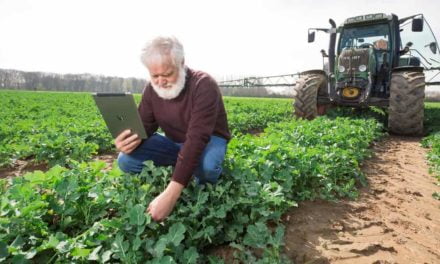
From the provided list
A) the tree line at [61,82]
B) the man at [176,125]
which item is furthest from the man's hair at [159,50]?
the tree line at [61,82]

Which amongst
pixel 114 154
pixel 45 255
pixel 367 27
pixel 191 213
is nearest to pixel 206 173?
pixel 191 213

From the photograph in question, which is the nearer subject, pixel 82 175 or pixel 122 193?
pixel 122 193

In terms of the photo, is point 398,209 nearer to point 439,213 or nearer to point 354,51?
point 439,213

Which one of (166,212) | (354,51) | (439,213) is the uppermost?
(354,51)

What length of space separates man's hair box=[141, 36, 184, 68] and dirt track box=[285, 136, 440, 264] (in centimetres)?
169

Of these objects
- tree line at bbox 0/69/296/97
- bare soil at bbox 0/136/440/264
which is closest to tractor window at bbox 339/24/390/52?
bare soil at bbox 0/136/440/264

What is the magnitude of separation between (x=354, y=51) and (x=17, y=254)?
8.18m

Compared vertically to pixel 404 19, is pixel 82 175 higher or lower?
lower

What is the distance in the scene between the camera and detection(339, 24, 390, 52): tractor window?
8.56m

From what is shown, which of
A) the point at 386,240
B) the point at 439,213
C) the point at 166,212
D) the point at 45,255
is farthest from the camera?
the point at 439,213

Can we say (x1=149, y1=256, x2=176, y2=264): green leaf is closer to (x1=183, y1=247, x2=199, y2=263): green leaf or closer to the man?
(x1=183, y1=247, x2=199, y2=263): green leaf

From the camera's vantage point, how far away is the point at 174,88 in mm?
2646

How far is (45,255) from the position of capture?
75.9 inches

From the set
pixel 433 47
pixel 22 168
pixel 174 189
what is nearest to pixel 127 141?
pixel 174 189
